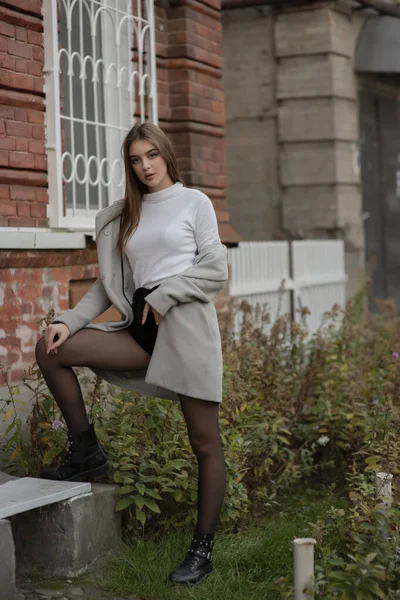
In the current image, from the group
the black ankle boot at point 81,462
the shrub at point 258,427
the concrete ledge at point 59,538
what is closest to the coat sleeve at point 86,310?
the black ankle boot at point 81,462

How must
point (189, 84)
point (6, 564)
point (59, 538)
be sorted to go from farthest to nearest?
point (189, 84)
point (59, 538)
point (6, 564)

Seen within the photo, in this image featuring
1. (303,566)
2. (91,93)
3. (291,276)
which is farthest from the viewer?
(291,276)

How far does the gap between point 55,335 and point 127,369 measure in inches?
13.9

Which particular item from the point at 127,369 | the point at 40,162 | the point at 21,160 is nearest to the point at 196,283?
the point at 127,369

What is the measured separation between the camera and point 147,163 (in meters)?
4.26

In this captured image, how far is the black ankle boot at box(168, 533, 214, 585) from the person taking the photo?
4.20m

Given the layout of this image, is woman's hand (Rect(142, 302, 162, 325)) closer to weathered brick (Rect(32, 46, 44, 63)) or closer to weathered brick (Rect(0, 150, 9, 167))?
weathered brick (Rect(0, 150, 9, 167))

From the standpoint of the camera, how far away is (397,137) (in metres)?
13.0

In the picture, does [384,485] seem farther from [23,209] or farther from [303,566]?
[23,209]

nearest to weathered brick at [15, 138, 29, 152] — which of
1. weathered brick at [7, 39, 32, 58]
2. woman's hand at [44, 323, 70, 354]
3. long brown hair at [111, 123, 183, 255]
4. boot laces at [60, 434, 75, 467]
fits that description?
weathered brick at [7, 39, 32, 58]

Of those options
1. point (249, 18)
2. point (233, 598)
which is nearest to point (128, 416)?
point (233, 598)

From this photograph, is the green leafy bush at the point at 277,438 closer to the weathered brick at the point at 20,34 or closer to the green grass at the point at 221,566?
the green grass at the point at 221,566

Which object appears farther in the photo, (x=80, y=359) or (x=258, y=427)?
(x=258, y=427)

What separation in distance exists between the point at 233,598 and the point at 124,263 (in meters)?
1.53
